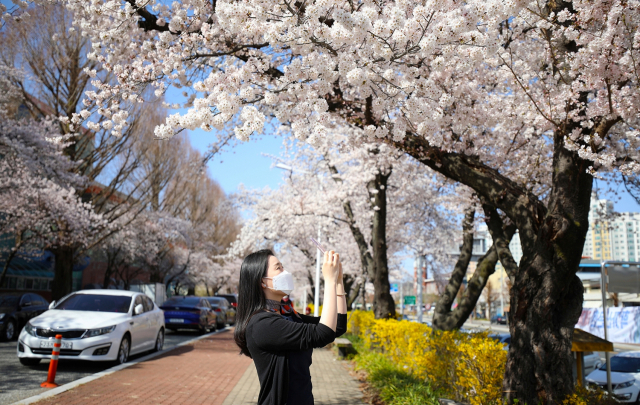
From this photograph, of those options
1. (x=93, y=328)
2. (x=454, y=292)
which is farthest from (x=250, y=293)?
(x=454, y=292)

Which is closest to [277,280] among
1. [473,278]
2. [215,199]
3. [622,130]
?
[622,130]

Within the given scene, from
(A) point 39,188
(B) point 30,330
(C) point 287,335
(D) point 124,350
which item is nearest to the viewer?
(C) point 287,335

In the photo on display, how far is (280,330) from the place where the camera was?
8.68 ft

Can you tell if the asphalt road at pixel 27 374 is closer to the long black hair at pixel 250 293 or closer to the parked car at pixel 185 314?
the long black hair at pixel 250 293

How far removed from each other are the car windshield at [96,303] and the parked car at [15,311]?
16.0 feet

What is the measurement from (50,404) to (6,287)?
24.4 meters

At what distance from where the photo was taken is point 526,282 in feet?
18.9

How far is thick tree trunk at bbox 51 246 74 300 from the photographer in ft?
66.5

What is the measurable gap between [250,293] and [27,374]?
291 inches

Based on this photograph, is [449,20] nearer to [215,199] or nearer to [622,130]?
[622,130]

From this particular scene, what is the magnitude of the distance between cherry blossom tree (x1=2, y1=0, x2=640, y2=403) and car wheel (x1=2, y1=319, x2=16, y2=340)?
9.79 metres

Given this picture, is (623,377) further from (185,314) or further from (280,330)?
(185,314)

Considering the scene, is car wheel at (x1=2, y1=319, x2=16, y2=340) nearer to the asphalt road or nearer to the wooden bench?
the asphalt road

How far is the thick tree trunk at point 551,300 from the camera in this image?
539 cm
